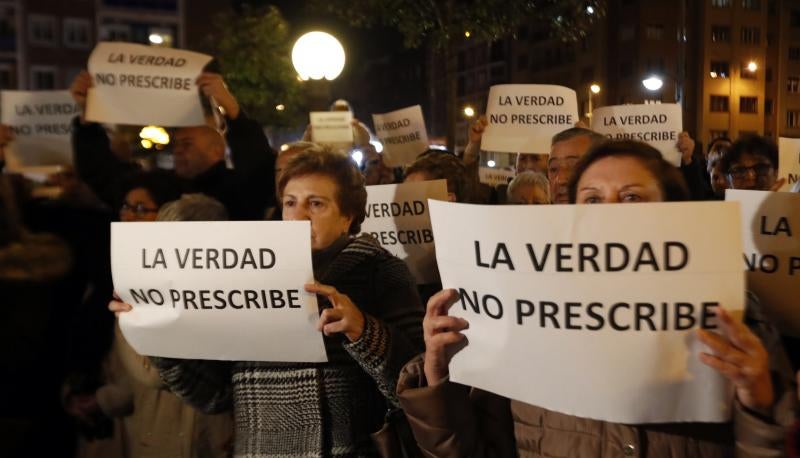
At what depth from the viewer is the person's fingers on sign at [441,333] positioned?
2.33m

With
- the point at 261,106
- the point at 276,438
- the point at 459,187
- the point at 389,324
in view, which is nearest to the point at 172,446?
the point at 276,438

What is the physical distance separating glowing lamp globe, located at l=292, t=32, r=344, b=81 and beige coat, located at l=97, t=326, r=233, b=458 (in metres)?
7.54

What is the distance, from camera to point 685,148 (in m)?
6.16

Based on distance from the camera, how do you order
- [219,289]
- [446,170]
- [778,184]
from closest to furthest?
1. [219,289]
2. [778,184]
3. [446,170]

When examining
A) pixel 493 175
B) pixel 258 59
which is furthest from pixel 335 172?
pixel 258 59

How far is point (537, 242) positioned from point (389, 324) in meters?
0.85

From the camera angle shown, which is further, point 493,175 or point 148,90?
point 493,175

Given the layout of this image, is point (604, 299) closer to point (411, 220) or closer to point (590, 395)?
point (590, 395)

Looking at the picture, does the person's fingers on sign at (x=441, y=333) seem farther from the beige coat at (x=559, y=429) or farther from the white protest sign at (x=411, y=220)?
the white protest sign at (x=411, y=220)

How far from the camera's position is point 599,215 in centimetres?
208

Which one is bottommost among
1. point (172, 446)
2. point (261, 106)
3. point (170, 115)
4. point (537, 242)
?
point (172, 446)

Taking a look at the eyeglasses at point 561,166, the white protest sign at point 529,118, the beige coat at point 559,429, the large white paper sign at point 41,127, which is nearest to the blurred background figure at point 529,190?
the eyeglasses at point 561,166

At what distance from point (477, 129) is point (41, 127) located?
3.01 meters

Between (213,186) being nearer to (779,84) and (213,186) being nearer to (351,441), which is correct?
(351,441)
